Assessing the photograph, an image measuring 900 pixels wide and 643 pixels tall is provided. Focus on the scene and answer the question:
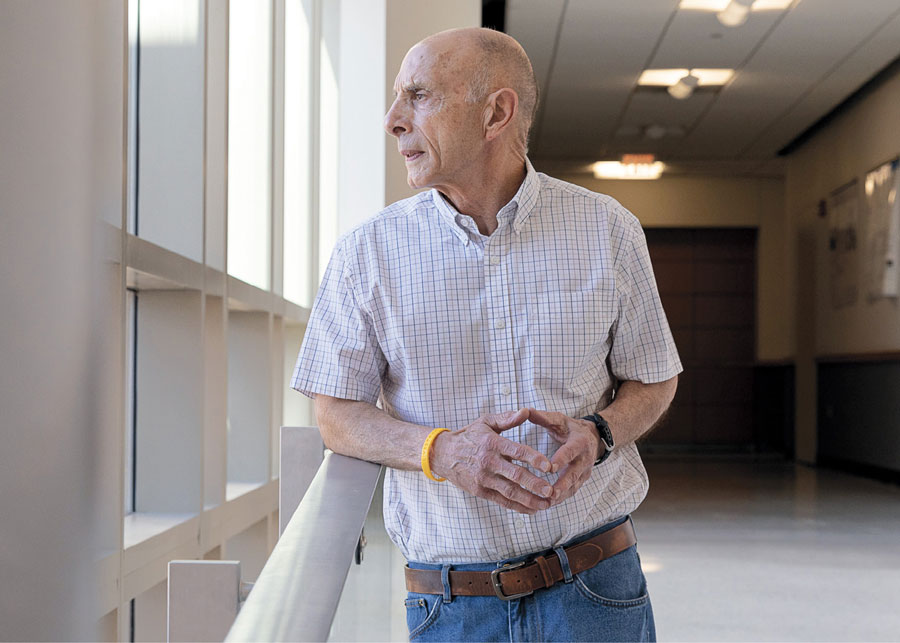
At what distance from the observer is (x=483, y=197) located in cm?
183

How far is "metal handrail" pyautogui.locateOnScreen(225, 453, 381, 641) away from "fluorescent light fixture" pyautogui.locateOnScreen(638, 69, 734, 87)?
9004mm

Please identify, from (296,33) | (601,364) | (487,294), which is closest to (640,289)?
(601,364)

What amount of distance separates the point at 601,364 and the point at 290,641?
111 cm

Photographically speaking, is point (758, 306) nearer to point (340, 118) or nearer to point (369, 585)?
point (340, 118)

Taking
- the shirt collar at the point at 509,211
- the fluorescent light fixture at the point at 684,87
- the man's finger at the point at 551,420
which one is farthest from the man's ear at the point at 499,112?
the fluorescent light fixture at the point at 684,87

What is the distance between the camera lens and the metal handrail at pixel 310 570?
84cm

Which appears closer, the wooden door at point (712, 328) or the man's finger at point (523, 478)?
the man's finger at point (523, 478)

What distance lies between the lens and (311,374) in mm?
1722

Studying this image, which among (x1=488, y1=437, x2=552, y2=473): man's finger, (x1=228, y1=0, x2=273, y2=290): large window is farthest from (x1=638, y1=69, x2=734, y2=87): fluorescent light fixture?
(x1=488, y1=437, x2=552, y2=473): man's finger

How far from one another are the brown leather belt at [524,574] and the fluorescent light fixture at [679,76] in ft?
27.9

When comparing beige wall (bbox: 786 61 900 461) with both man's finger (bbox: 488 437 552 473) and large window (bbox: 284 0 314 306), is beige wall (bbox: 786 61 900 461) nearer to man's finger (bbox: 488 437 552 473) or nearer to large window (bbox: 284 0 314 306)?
large window (bbox: 284 0 314 306)

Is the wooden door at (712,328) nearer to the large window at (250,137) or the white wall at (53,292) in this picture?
the large window at (250,137)

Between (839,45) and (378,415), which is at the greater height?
(839,45)

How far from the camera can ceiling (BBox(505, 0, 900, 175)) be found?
8.13 meters
